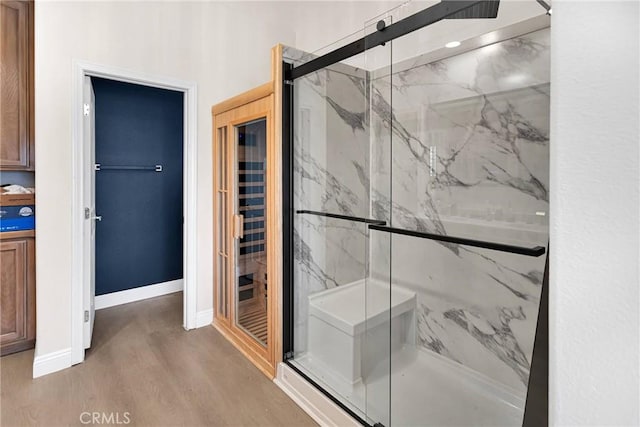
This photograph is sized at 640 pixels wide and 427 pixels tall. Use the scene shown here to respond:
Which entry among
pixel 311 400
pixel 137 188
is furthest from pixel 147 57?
pixel 311 400

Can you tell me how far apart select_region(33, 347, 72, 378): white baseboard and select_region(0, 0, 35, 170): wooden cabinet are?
1321 millimetres

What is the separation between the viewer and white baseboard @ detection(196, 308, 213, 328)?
298 centimetres

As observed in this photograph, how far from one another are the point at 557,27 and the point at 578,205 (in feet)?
0.78

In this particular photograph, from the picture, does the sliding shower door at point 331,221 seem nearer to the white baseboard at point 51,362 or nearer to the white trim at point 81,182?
the white trim at point 81,182

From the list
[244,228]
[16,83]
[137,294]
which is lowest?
[137,294]

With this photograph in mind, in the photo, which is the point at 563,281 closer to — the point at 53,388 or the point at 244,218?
the point at 244,218

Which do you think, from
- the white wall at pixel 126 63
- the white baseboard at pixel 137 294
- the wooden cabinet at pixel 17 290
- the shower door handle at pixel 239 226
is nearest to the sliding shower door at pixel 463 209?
the shower door handle at pixel 239 226

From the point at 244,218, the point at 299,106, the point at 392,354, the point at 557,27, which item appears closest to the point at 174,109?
the point at 244,218

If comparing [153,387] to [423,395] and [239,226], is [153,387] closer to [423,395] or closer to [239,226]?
[239,226]

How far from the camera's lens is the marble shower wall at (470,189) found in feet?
6.20

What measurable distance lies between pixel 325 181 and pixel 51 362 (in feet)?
7.04

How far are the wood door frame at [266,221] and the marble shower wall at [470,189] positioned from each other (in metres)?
0.65

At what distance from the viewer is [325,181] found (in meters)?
2.35

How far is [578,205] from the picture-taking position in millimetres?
442
